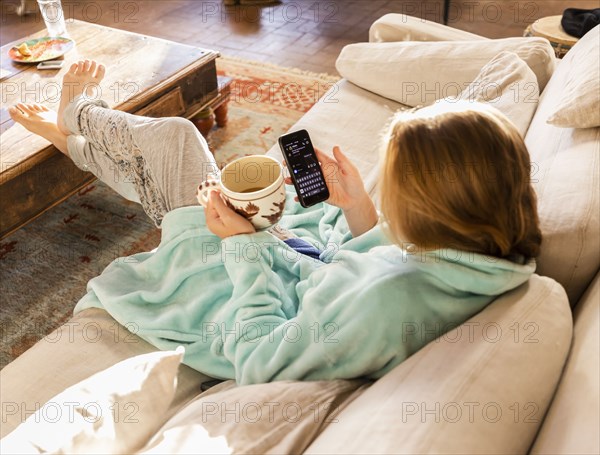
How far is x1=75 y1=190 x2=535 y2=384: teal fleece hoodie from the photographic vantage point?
0.85m

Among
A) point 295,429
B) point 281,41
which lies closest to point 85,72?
point 295,429

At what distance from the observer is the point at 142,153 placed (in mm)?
1401

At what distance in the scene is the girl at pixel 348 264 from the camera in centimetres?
79

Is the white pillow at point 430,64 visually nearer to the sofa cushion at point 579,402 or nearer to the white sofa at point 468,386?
the white sofa at point 468,386

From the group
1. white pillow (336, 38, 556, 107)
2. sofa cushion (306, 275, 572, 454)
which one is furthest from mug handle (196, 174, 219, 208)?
white pillow (336, 38, 556, 107)

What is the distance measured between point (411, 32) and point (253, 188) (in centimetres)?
118

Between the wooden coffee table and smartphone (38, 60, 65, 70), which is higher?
smartphone (38, 60, 65, 70)

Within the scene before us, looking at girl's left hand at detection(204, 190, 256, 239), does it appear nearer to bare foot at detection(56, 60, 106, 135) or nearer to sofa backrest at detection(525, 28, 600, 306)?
sofa backrest at detection(525, 28, 600, 306)

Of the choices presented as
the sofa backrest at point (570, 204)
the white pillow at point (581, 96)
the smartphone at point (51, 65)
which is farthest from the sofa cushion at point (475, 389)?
the smartphone at point (51, 65)

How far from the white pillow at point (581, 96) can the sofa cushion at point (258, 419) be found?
29.7 inches

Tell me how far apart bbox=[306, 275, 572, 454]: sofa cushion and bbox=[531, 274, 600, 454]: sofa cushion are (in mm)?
18

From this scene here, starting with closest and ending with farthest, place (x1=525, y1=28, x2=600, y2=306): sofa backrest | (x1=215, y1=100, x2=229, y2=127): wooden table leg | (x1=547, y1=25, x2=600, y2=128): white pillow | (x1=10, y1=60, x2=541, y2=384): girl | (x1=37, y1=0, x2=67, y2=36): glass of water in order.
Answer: (x1=10, y1=60, x2=541, y2=384): girl, (x1=525, y1=28, x2=600, y2=306): sofa backrest, (x1=547, y1=25, x2=600, y2=128): white pillow, (x1=37, y1=0, x2=67, y2=36): glass of water, (x1=215, y1=100, x2=229, y2=127): wooden table leg

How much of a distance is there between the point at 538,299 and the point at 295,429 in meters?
0.41

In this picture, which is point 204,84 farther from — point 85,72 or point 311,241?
point 311,241
